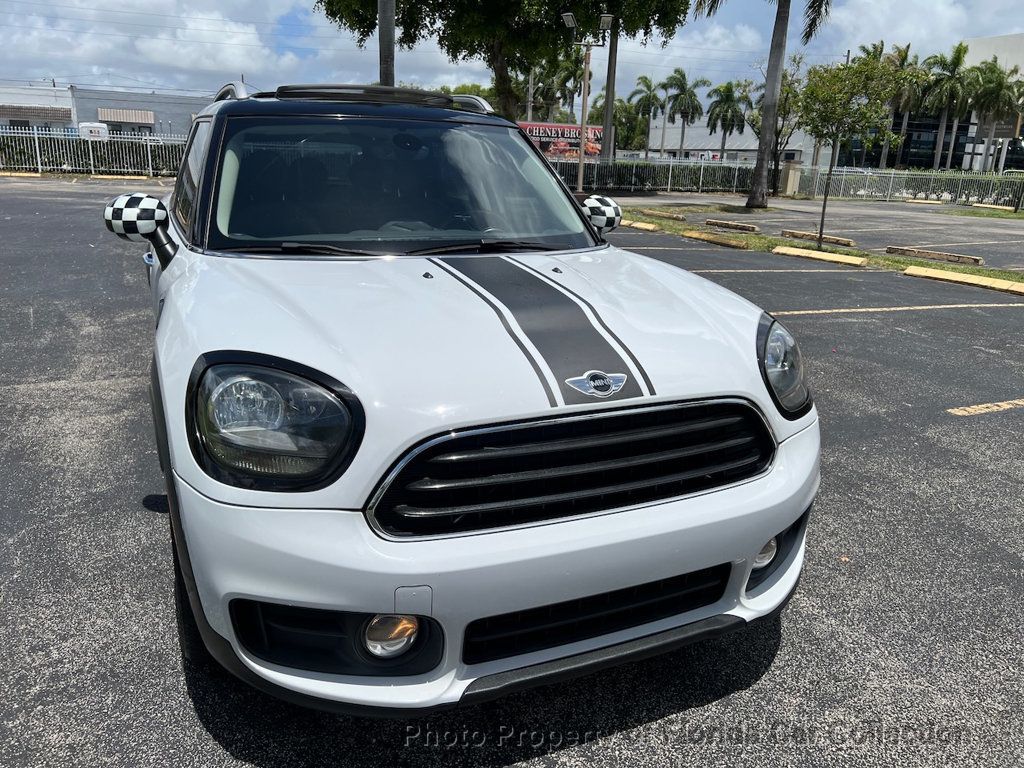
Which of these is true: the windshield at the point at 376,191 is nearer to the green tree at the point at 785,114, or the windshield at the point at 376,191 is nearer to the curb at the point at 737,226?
the curb at the point at 737,226

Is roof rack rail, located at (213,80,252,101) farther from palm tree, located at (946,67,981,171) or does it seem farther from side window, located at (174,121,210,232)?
palm tree, located at (946,67,981,171)

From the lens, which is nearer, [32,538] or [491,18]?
[32,538]

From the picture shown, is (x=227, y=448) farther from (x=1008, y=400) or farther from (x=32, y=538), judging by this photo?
(x=1008, y=400)

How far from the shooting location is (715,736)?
2.10 metres

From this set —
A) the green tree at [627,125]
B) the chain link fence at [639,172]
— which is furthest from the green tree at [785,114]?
the green tree at [627,125]

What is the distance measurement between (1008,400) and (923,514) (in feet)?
7.90

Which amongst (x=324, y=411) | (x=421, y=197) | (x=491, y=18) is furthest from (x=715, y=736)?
(x=491, y=18)

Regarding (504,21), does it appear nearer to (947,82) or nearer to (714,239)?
(714,239)

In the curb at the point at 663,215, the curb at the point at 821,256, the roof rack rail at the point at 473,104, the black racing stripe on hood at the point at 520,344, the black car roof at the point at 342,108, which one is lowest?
the curb at the point at 821,256

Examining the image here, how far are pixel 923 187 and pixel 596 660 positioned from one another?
4728 cm

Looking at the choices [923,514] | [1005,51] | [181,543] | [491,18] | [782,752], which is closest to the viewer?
[181,543]

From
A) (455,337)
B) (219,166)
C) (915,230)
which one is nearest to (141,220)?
(219,166)

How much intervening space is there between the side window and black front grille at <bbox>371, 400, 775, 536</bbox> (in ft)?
6.16

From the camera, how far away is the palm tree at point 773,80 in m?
23.7
